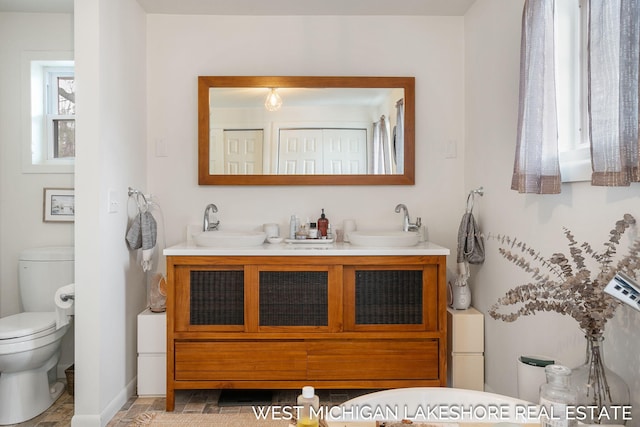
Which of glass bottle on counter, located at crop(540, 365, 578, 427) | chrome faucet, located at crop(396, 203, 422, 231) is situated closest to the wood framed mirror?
chrome faucet, located at crop(396, 203, 422, 231)

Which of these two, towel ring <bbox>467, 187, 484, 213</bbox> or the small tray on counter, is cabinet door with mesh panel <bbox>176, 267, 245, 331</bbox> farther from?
towel ring <bbox>467, 187, 484, 213</bbox>

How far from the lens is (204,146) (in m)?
2.93

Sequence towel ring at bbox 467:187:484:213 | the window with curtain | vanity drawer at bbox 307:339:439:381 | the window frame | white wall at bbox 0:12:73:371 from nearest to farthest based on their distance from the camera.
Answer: the window with curtain < the window frame < vanity drawer at bbox 307:339:439:381 < towel ring at bbox 467:187:484:213 < white wall at bbox 0:12:73:371

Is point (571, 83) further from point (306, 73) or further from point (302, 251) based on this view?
point (306, 73)

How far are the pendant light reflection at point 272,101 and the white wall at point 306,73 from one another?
160 mm

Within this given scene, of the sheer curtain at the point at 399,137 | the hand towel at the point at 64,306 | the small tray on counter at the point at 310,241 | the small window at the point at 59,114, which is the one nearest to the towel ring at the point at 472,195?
the sheer curtain at the point at 399,137

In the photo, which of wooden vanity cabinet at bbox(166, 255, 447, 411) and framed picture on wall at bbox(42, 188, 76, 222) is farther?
framed picture on wall at bbox(42, 188, 76, 222)

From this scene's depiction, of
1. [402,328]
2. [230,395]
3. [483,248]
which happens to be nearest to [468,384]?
[402,328]

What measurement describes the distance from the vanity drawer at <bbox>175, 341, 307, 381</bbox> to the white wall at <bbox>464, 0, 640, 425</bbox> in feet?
3.66

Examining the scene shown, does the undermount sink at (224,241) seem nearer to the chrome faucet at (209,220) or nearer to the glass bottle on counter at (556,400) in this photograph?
the chrome faucet at (209,220)

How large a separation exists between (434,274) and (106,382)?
1.83 m

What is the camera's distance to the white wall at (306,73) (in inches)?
117

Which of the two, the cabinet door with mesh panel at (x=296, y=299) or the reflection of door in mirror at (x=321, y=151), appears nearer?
the cabinet door with mesh panel at (x=296, y=299)

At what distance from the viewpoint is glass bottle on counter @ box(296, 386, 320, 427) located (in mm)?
1004
